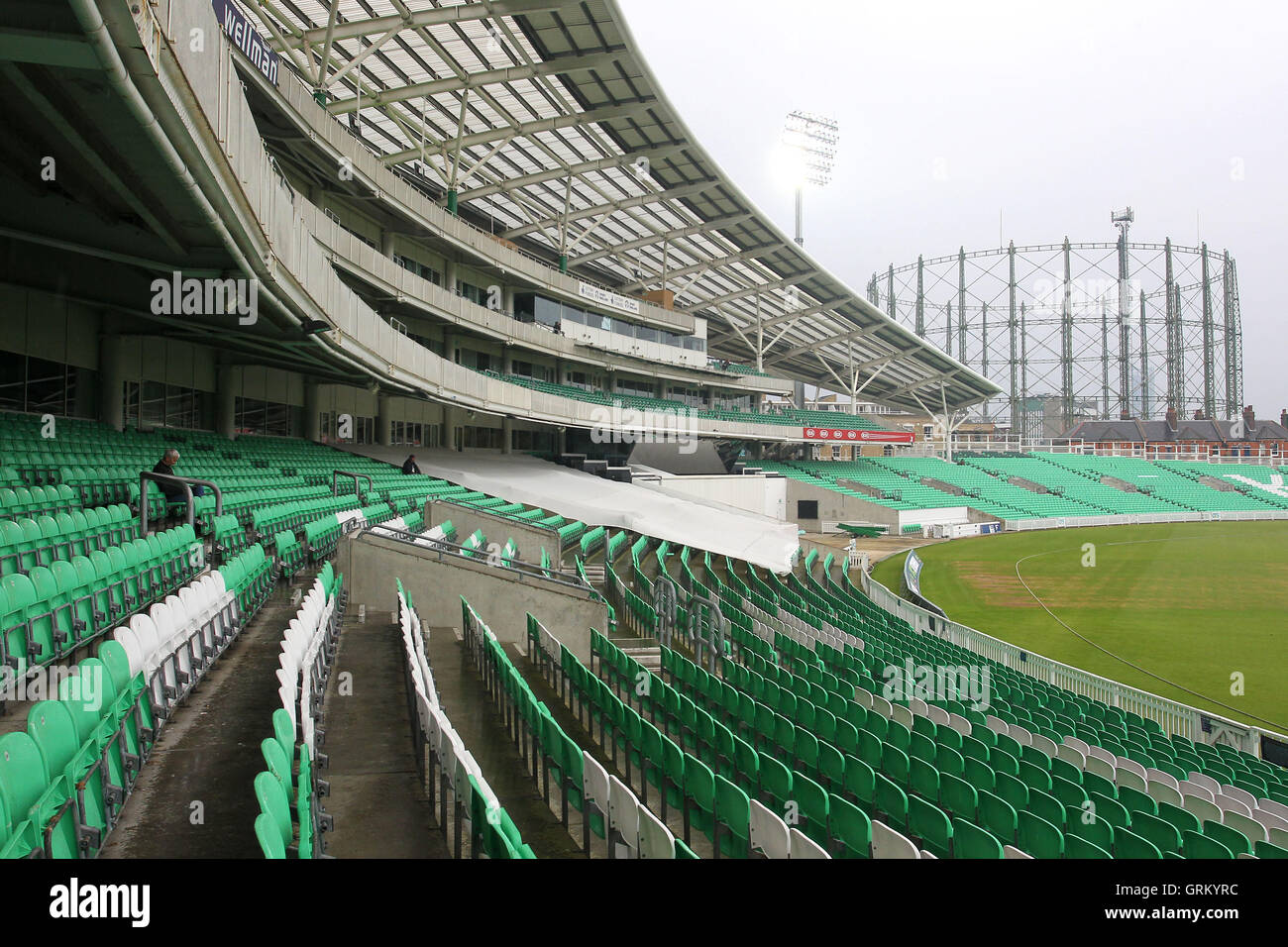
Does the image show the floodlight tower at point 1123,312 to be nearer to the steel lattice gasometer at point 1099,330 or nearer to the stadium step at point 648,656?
the steel lattice gasometer at point 1099,330

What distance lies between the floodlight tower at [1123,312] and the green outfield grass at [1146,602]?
49.2 m

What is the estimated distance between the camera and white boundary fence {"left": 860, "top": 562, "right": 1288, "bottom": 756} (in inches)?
421

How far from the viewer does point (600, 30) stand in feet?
73.1

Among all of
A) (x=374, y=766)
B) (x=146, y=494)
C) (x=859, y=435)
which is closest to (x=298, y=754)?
(x=374, y=766)

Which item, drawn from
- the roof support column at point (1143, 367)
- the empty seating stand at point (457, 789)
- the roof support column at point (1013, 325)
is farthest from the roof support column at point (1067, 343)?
the empty seating stand at point (457, 789)

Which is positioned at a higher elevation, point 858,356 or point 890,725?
point 858,356

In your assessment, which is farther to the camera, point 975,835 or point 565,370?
point 565,370

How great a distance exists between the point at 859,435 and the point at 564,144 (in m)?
30.7

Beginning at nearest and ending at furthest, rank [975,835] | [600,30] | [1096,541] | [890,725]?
[975,835] → [890,725] → [600,30] → [1096,541]

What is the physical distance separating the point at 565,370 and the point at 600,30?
19948 millimetres

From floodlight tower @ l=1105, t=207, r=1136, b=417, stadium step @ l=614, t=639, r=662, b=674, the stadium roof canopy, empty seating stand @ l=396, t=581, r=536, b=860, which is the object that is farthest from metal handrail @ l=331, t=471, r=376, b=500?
floodlight tower @ l=1105, t=207, r=1136, b=417

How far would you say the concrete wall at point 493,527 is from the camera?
1822 centimetres
